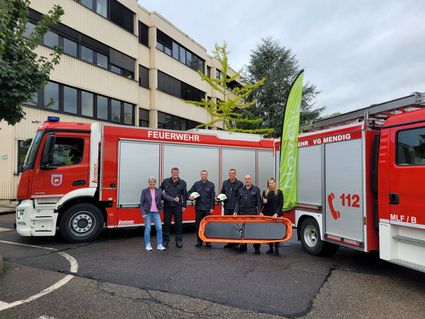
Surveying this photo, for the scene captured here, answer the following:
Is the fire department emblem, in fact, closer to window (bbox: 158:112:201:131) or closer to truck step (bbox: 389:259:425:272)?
truck step (bbox: 389:259:425:272)

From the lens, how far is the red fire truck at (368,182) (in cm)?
509

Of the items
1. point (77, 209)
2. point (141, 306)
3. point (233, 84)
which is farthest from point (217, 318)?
point (233, 84)

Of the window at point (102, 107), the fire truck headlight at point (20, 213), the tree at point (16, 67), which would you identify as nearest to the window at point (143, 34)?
the window at point (102, 107)

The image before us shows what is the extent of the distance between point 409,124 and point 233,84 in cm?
3265

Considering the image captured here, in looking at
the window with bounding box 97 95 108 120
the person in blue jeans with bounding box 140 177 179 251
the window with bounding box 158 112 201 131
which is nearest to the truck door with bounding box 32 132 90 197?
the person in blue jeans with bounding box 140 177 179 251

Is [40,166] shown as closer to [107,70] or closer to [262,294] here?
[262,294]

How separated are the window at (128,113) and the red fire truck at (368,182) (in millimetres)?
15798

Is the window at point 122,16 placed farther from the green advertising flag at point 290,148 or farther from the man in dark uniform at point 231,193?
the man in dark uniform at point 231,193

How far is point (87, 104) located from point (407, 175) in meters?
Answer: 16.7

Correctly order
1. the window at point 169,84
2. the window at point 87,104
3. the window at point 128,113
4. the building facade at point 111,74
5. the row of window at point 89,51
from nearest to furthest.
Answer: the building facade at point 111,74, the row of window at point 89,51, the window at point 87,104, the window at point 128,113, the window at point 169,84

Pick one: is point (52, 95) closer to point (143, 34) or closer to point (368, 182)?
point (143, 34)

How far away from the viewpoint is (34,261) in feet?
21.6

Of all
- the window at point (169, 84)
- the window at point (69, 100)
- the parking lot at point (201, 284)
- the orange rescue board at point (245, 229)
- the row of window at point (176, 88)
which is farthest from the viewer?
the row of window at point (176, 88)

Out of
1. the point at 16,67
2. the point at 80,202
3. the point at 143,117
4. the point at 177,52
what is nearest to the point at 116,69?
the point at 143,117
